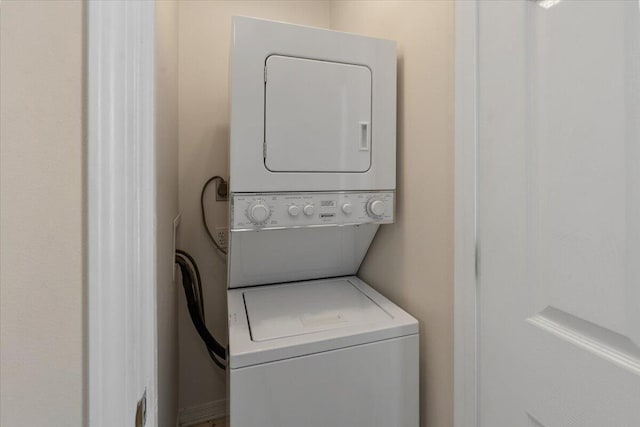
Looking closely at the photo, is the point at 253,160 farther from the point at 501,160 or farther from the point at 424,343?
the point at 424,343

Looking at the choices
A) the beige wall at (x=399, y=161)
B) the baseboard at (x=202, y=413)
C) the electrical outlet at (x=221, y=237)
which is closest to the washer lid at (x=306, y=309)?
the beige wall at (x=399, y=161)

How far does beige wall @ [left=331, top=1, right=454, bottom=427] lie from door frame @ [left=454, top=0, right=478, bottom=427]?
0.06 metres

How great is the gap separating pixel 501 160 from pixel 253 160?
3.11 feet

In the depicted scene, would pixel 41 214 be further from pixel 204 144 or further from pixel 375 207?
pixel 204 144

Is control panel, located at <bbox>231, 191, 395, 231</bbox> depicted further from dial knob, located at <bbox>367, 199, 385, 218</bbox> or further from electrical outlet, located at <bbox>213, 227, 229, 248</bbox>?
electrical outlet, located at <bbox>213, 227, 229, 248</bbox>

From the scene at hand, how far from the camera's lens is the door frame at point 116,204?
0.50m

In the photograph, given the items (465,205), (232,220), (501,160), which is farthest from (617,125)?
(232,220)

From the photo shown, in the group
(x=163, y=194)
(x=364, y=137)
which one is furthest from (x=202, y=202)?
(x=364, y=137)

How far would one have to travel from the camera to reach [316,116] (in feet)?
4.83

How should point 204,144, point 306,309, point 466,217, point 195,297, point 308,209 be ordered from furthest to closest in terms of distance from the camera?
point 204,144 → point 195,297 → point 306,309 → point 308,209 → point 466,217

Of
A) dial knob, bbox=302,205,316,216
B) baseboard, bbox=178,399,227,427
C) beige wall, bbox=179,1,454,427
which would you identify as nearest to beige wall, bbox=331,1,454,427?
beige wall, bbox=179,1,454,427

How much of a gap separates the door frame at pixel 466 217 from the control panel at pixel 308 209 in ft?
1.34

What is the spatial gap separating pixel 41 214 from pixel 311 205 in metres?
1.07

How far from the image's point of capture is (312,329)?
1.37 meters
